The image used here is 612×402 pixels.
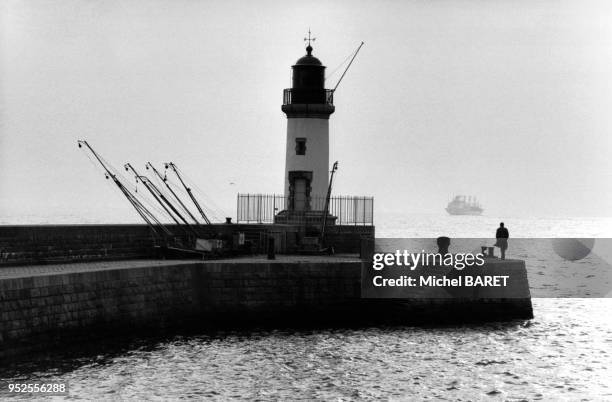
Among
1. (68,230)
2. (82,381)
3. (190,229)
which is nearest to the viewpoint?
(82,381)

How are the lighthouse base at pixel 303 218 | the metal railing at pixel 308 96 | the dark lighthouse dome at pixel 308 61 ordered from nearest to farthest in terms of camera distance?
the lighthouse base at pixel 303 218
the metal railing at pixel 308 96
the dark lighthouse dome at pixel 308 61

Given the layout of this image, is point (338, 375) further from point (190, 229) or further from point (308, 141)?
point (308, 141)

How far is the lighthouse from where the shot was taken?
4509cm

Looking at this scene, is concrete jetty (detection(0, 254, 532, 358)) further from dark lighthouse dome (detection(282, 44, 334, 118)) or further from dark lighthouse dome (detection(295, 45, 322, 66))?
dark lighthouse dome (detection(295, 45, 322, 66))

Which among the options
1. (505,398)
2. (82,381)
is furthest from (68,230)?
(505,398)

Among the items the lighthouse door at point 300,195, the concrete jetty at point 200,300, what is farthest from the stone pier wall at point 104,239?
the lighthouse door at point 300,195

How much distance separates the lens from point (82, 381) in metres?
26.2

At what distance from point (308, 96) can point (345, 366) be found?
714 inches

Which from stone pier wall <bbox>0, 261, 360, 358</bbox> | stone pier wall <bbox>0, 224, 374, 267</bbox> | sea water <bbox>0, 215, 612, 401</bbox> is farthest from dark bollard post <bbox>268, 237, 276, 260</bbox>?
stone pier wall <bbox>0, 224, 374, 267</bbox>

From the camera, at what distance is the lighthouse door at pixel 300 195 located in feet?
148

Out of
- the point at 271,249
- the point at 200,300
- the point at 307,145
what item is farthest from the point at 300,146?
the point at 200,300

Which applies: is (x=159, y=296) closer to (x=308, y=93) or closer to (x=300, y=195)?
(x=300, y=195)

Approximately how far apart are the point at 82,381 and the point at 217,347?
636cm

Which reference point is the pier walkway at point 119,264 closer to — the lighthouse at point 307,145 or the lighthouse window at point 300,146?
the lighthouse at point 307,145
